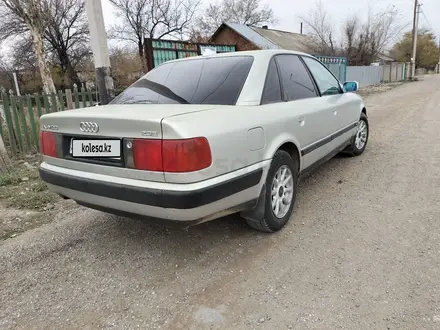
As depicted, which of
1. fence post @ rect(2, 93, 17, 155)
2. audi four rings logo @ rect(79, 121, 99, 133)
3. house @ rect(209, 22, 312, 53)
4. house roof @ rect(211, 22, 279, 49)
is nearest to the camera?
audi four rings logo @ rect(79, 121, 99, 133)

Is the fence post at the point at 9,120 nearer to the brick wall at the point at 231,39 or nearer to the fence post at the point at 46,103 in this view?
the fence post at the point at 46,103

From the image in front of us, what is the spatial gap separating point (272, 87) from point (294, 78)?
0.60 m

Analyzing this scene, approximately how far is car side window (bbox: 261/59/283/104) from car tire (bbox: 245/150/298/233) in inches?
18.4

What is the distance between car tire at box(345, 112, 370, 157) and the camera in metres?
5.18

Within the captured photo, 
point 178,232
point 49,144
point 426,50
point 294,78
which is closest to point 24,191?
point 49,144

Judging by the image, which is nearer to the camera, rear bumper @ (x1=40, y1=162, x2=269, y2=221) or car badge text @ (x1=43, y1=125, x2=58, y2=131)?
rear bumper @ (x1=40, y1=162, x2=269, y2=221)

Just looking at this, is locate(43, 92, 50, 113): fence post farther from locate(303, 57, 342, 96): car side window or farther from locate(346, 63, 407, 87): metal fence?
locate(346, 63, 407, 87): metal fence

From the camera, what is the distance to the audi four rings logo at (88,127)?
237 cm

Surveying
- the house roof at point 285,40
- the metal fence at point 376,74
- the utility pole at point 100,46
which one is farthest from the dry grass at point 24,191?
the house roof at point 285,40

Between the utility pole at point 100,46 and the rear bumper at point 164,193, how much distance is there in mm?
2975

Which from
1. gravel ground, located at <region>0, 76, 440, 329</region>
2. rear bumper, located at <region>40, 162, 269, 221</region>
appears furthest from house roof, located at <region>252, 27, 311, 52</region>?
rear bumper, located at <region>40, 162, 269, 221</region>

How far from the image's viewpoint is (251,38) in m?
28.3

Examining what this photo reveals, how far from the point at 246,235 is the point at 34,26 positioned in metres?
15.0

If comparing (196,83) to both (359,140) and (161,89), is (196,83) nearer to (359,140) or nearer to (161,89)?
(161,89)
